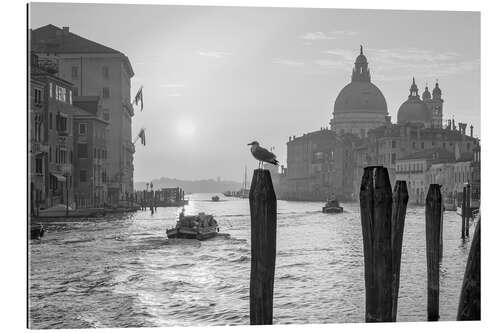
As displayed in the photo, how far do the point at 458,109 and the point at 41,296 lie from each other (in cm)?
475

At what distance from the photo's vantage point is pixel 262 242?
5.94 meters

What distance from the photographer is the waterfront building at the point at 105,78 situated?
902cm

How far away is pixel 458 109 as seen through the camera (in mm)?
9469

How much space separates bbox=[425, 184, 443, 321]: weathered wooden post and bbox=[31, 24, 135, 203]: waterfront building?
10.3 ft

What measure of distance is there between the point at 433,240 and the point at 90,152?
449 centimetres

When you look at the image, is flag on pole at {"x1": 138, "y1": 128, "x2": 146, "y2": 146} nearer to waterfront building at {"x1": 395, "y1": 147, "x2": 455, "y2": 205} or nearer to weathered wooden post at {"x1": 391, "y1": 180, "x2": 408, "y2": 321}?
weathered wooden post at {"x1": 391, "y1": 180, "x2": 408, "y2": 321}

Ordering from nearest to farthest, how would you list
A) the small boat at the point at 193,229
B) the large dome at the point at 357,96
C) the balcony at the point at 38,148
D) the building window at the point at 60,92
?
the large dome at the point at 357,96
the balcony at the point at 38,148
the building window at the point at 60,92
the small boat at the point at 193,229

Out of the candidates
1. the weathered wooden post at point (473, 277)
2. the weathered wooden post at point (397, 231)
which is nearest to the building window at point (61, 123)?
the weathered wooden post at point (397, 231)

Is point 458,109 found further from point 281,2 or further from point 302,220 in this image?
point 302,220

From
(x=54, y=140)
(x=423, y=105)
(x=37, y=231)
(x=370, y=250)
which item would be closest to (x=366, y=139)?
(x=423, y=105)

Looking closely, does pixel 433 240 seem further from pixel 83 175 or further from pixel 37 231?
pixel 83 175

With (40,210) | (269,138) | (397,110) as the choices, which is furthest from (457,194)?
(40,210)

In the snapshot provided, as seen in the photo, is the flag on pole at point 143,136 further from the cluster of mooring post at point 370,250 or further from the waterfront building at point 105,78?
the cluster of mooring post at point 370,250

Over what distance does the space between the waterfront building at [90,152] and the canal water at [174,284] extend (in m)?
0.48
